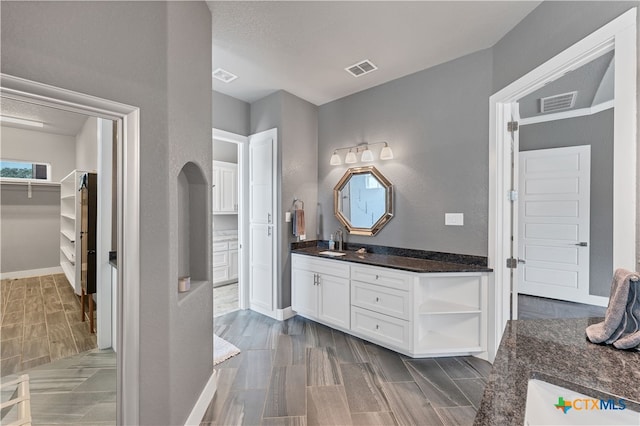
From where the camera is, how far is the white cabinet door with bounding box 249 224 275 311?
3512 millimetres

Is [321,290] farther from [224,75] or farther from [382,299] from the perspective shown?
[224,75]

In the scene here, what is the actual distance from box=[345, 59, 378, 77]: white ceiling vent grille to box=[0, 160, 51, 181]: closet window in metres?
2.60

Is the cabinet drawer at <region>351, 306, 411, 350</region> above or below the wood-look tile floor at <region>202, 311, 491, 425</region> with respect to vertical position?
above

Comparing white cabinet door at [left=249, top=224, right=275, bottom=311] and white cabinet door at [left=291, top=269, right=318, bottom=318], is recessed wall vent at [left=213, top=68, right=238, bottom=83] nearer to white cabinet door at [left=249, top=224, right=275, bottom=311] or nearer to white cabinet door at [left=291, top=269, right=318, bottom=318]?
white cabinet door at [left=249, top=224, right=275, bottom=311]

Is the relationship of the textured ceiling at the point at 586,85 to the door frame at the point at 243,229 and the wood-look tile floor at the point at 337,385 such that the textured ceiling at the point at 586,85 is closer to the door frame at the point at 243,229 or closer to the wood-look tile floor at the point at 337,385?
the wood-look tile floor at the point at 337,385

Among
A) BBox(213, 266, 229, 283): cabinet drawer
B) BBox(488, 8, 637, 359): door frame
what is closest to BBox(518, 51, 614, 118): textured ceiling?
BBox(488, 8, 637, 359): door frame

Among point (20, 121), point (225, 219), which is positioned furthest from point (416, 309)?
point (225, 219)

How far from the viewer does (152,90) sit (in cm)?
143

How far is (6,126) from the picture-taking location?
1.08 m

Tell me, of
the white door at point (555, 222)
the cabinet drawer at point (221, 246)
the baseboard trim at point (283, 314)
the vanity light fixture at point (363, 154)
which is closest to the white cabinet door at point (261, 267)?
the baseboard trim at point (283, 314)

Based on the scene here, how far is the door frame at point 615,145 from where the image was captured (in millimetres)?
1209

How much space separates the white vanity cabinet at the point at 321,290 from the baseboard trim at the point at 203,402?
1.33m

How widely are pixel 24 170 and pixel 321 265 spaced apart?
252 centimetres

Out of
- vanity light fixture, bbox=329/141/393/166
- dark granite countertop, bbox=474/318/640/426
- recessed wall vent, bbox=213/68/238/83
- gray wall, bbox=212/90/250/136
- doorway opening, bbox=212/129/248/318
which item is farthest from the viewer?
doorway opening, bbox=212/129/248/318
